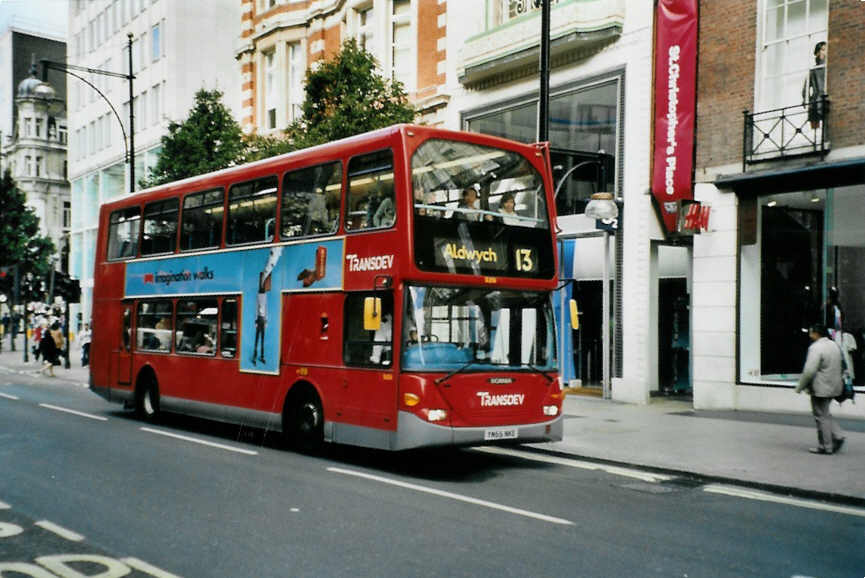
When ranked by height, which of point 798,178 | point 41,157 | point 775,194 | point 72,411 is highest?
point 41,157

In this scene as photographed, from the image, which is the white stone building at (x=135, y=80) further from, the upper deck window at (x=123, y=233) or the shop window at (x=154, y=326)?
the shop window at (x=154, y=326)

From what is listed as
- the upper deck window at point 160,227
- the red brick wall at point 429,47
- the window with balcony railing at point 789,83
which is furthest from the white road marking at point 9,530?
the red brick wall at point 429,47

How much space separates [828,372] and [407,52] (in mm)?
17439

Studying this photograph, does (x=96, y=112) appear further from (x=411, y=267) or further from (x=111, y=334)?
(x=411, y=267)

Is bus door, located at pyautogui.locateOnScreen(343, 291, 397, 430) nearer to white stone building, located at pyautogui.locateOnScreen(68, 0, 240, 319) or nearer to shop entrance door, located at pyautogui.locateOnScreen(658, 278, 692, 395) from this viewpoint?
shop entrance door, located at pyautogui.locateOnScreen(658, 278, 692, 395)

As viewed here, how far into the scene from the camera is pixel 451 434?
10055mm

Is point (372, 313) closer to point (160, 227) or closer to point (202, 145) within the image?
point (160, 227)

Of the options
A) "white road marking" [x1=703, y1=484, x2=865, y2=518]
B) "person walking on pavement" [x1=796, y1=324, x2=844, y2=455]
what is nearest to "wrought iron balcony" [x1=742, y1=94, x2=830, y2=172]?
"person walking on pavement" [x1=796, y1=324, x2=844, y2=455]

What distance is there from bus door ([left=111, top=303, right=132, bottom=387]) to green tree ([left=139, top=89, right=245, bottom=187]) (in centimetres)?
1014

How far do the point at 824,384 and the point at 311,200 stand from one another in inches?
276

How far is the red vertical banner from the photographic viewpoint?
17562mm

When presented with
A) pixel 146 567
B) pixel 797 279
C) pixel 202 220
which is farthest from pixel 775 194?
pixel 146 567

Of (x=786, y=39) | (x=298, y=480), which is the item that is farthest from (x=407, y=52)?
(x=298, y=480)

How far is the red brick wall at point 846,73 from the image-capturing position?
14859mm
